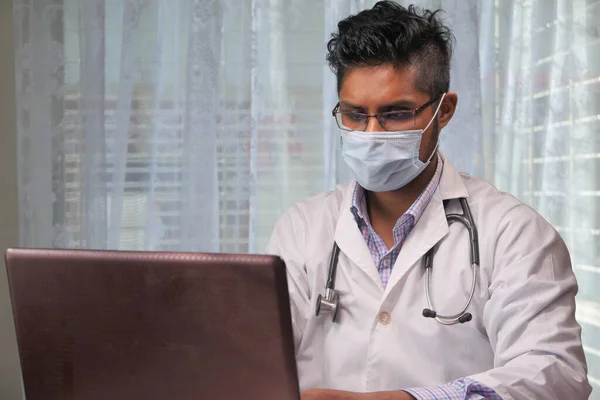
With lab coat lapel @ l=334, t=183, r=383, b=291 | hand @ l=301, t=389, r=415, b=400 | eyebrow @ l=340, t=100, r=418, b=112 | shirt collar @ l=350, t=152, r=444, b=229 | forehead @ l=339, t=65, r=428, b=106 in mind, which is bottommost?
hand @ l=301, t=389, r=415, b=400

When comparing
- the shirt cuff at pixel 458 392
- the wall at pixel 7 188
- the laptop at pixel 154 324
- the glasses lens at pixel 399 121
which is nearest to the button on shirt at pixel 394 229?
the glasses lens at pixel 399 121

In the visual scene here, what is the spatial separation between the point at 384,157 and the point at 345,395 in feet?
2.02

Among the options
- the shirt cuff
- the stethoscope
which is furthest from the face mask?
the shirt cuff

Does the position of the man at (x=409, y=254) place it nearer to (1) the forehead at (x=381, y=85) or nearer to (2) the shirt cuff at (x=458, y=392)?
(1) the forehead at (x=381, y=85)

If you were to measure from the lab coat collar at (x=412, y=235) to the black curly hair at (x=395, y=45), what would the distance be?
0.19m

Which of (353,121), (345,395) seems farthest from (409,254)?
(345,395)

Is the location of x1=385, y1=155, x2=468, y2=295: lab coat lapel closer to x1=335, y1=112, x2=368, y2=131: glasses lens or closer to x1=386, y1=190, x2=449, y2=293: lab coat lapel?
x1=386, y1=190, x2=449, y2=293: lab coat lapel

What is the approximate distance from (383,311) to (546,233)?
33cm

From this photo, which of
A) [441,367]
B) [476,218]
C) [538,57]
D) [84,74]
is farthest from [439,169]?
[84,74]

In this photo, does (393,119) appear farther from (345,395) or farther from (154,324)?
(154,324)

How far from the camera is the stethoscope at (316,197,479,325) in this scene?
1.37m

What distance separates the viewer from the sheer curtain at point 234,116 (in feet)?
7.83

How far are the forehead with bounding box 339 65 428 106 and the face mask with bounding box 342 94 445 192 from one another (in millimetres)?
65

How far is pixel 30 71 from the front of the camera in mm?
2377
